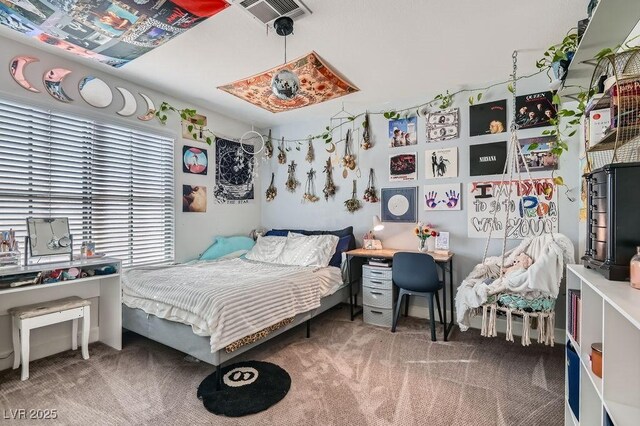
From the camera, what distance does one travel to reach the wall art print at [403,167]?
12.0 ft

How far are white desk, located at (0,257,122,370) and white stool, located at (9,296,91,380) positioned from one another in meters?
0.08

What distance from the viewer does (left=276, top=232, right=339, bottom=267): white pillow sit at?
137 inches

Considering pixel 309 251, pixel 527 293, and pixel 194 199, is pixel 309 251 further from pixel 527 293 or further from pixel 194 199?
pixel 527 293

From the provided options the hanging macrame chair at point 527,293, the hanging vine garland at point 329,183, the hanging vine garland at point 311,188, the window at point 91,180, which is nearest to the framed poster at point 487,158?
the hanging macrame chair at point 527,293

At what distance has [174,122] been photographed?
3.63 meters

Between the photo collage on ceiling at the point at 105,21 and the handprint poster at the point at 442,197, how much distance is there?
2727 millimetres

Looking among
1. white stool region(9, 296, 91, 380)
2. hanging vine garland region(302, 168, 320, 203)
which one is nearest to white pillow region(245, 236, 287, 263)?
hanging vine garland region(302, 168, 320, 203)

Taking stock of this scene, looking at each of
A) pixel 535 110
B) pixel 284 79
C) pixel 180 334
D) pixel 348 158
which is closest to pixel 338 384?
pixel 180 334

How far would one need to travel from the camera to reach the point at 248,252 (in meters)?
4.08

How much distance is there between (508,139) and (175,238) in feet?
12.8

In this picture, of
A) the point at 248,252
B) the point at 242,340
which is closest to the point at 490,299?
the point at 242,340

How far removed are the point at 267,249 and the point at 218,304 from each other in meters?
1.76

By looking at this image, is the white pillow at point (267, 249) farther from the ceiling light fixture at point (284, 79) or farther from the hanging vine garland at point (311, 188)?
→ the ceiling light fixture at point (284, 79)

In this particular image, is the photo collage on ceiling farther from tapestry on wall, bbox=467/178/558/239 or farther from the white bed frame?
tapestry on wall, bbox=467/178/558/239
